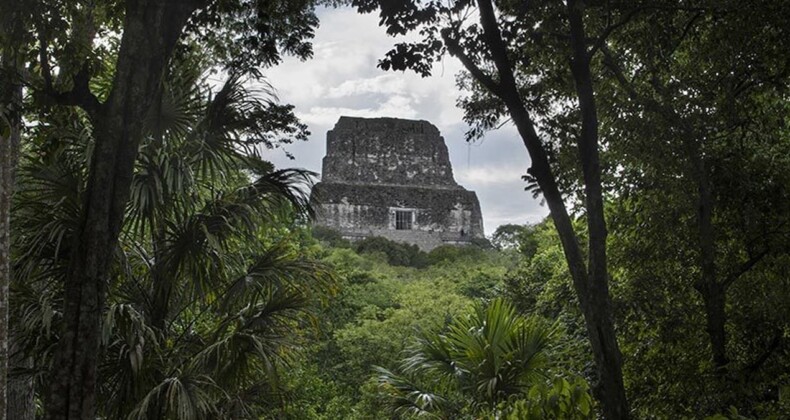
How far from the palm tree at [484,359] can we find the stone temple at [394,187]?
27707 millimetres

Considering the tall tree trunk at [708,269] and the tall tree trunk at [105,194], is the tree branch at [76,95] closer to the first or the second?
the tall tree trunk at [105,194]

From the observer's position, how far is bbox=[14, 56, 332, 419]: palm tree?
20.2 ft

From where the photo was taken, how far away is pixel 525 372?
742cm

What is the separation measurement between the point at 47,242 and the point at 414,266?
24.3m

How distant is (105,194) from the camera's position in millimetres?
4027

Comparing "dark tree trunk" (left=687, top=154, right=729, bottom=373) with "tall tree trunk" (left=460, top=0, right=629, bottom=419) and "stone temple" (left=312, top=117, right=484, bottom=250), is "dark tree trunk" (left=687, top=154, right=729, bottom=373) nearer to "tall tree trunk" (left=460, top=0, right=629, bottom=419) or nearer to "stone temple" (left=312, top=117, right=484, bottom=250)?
"tall tree trunk" (left=460, top=0, right=629, bottom=419)

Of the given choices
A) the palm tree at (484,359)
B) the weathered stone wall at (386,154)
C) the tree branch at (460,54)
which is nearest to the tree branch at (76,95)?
the tree branch at (460,54)

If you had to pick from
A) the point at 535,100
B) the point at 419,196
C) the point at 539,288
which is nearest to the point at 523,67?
the point at 535,100

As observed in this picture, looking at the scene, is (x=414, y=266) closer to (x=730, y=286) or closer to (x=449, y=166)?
(x=449, y=166)

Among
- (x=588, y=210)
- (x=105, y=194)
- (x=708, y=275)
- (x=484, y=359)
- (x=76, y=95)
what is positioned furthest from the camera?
(x=484, y=359)

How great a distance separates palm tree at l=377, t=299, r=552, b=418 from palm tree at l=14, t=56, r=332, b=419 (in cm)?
164

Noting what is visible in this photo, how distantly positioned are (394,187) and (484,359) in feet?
100

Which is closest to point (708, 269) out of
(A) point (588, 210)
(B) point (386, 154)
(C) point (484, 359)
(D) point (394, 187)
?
(A) point (588, 210)

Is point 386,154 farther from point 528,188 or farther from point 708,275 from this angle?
point 528,188
